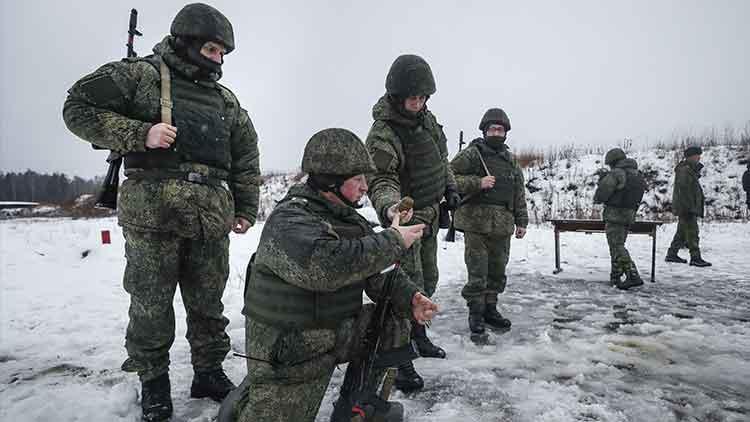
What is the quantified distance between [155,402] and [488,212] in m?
3.30

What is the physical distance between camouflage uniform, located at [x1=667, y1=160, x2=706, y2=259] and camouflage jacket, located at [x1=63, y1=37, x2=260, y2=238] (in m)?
8.91

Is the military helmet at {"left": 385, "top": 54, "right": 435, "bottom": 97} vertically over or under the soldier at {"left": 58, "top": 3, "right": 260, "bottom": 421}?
over

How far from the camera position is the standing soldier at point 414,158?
3.11m

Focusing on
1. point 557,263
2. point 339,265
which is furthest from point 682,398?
point 557,263

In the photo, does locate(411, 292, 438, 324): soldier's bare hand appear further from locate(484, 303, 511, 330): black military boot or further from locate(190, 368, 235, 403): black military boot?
locate(484, 303, 511, 330): black military boot

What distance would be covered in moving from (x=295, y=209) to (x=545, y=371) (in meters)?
2.42

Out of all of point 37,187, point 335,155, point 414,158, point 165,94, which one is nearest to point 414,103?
point 414,158

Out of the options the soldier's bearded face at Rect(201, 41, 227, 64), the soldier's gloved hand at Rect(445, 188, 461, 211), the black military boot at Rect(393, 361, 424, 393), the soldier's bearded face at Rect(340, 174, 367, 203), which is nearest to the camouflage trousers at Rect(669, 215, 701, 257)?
the soldier's gloved hand at Rect(445, 188, 461, 211)

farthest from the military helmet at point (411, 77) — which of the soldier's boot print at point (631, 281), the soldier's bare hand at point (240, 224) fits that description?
the soldier's boot print at point (631, 281)

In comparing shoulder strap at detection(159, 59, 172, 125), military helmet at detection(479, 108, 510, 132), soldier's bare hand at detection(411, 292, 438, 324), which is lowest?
soldier's bare hand at detection(411, 292, 438, 324)

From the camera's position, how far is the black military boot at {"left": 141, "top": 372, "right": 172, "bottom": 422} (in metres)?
2.31

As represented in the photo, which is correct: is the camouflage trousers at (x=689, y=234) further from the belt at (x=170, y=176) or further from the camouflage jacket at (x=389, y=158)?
the belt at (x=170, y=176)

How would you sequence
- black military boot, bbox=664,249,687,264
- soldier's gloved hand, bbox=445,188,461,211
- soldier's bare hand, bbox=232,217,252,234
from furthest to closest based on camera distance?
black military boot, bbox=664,249,687,264, soldier's gloved hand, bbox=445,188,461,211, soldier's bare hand, bbox=232,217,252,234

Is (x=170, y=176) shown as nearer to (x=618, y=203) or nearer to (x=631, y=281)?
(x=631, y=281)
